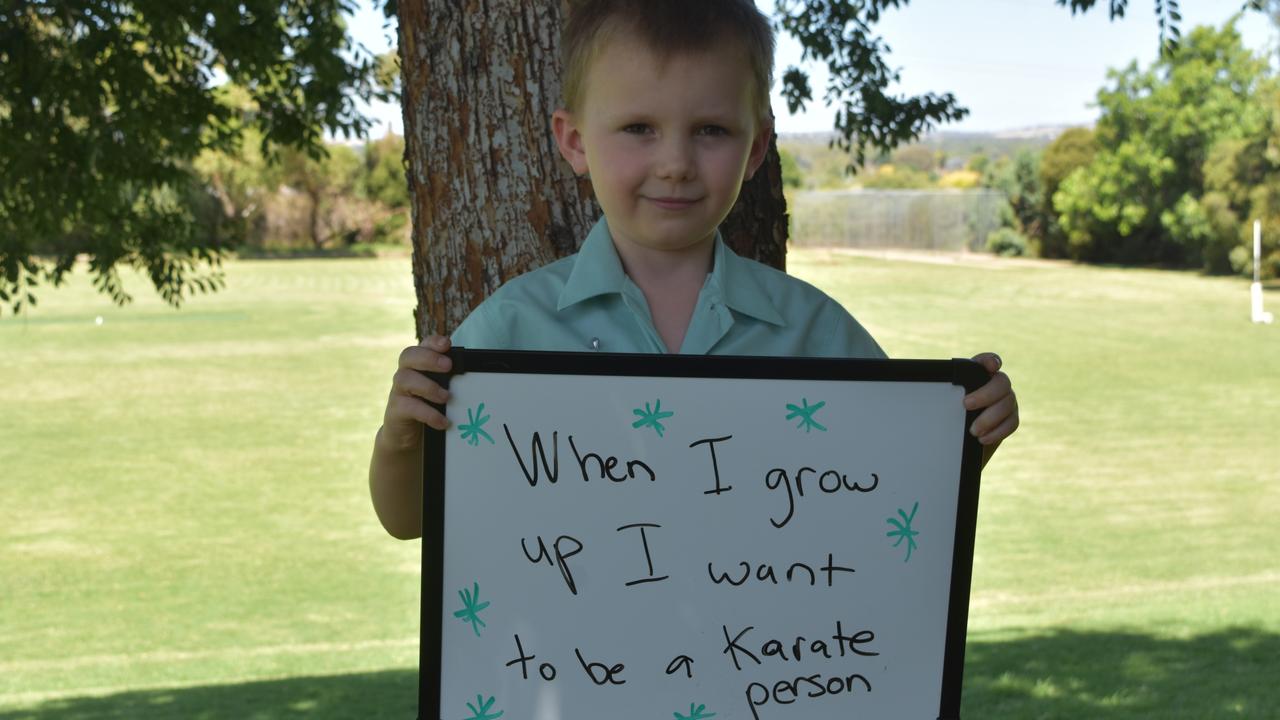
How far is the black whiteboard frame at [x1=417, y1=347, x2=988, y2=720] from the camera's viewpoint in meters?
1.98

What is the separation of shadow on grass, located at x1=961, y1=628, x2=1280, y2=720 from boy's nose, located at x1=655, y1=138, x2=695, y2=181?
189 inches

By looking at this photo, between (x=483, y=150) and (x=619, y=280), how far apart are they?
1.23 m

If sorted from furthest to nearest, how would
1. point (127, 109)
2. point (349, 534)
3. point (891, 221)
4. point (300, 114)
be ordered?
point (891, 221) < point (349, 534) < point (300, 114) < point (127, 109)

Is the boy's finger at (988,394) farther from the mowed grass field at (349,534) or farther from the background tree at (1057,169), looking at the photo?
the background tree at (1057,169)

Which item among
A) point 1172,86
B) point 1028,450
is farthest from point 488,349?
point 1172,86

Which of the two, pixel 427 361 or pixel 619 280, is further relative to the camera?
pixel 619 280

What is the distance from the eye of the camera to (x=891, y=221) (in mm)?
68750

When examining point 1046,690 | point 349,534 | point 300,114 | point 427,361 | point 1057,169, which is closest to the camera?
point 427,361

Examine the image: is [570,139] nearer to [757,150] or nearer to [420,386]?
[757,150]

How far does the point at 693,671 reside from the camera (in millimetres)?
2066

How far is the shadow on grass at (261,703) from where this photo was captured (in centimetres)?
674

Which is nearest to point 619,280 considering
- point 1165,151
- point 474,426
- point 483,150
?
point 474,426

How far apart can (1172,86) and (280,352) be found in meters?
37.9

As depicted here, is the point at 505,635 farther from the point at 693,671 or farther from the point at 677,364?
the point at 677,364
